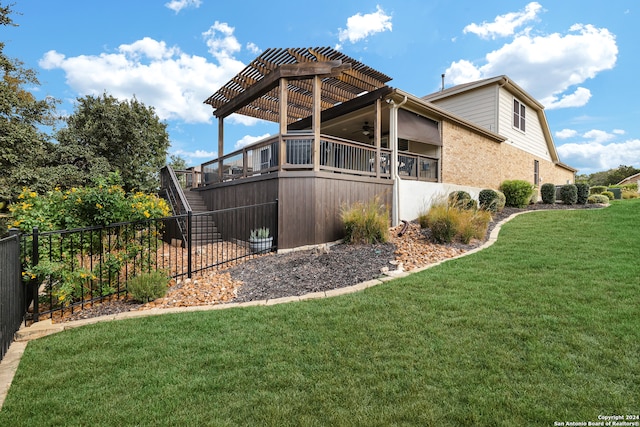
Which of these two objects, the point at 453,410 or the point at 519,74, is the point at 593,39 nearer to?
the point at 519,74

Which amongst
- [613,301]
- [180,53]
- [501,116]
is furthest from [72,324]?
[501,116]

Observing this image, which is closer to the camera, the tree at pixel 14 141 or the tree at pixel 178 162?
the tree at pixel 14 141

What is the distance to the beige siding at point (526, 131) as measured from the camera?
44.5ft

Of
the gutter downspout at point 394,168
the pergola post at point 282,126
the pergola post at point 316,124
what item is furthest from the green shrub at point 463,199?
the pergola post at point 282,126

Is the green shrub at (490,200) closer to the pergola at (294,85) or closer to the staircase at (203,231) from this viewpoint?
the pergola at (294,85)

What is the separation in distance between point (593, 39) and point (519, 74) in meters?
4.43

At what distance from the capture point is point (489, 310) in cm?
329

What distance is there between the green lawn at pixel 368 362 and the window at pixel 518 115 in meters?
12.9

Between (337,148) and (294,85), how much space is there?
272cm

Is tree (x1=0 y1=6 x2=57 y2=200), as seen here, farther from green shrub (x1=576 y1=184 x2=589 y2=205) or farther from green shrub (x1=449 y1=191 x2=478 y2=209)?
green shrub (x1=576 y1=184 x2=589 y2=205)

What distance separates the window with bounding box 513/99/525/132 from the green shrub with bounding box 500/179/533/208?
4.30 m

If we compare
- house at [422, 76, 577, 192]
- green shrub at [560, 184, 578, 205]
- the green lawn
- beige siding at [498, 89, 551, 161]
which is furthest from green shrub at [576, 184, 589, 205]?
the green lawn

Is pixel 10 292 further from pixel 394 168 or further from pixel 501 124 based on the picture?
pixel 501 124

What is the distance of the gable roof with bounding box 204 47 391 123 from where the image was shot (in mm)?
7078
